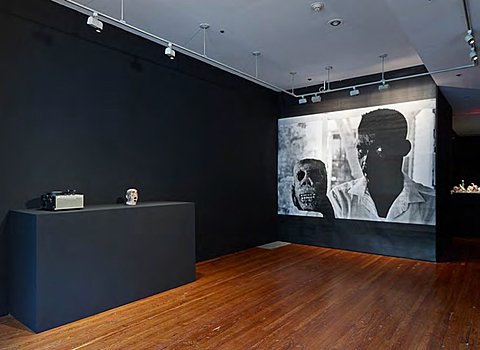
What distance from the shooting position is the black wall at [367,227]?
5.85m

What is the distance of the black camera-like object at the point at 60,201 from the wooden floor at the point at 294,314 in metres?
1.15

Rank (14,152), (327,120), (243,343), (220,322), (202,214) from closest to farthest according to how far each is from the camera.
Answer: (243,343)
(220,322)
(14,152)
(202,214)
(327,120)

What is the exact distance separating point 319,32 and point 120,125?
2971 millimetres

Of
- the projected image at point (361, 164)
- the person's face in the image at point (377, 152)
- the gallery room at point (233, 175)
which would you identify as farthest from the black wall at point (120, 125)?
the person's face in the image at point (377, 152)

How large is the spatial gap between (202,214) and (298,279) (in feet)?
6.38

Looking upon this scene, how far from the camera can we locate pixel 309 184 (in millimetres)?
7172

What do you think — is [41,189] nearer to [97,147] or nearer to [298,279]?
[97,147]

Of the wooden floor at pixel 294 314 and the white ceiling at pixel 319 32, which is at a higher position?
the white ceiling at pixel 319 32

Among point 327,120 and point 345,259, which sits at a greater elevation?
point 327,120

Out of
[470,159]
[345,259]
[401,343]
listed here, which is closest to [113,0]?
[401,343]

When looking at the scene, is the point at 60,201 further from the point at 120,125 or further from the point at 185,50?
the point at 185,50

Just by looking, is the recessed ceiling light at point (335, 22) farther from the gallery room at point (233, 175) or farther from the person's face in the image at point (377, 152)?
the person's face in the image at point (377, 152)

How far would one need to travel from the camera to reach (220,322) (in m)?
3.29


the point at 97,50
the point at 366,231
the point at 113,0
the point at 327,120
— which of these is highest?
the point at 113,0
